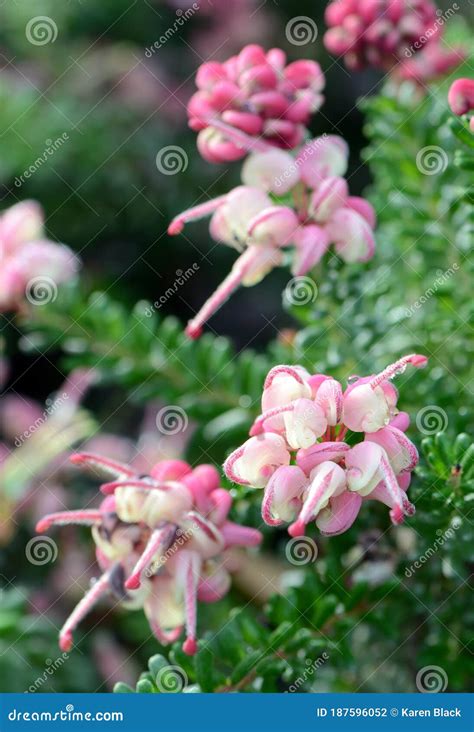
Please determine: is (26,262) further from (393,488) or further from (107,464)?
(393,488)

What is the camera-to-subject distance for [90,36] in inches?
73.0

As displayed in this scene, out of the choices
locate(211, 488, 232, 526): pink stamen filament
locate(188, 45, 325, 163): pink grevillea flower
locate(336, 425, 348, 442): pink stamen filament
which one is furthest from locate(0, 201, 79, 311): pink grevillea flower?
locate(336, 425, 348, 442): pink stamen filament

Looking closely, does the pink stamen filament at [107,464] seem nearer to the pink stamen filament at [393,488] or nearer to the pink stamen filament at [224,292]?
the pink stamen filament at [224,292]

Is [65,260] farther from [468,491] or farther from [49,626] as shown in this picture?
[468,491]

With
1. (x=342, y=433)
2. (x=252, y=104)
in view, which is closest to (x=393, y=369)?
(x=342, y=433)

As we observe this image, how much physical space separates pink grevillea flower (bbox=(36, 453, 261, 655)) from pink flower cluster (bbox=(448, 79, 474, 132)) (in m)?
0.35

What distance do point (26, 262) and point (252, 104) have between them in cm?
45

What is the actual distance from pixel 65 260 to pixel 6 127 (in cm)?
47

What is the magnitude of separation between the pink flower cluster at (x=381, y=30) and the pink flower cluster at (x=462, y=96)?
36 centimetres

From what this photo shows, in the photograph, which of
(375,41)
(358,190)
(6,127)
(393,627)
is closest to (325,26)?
(358,190)

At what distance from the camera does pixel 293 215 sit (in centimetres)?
85

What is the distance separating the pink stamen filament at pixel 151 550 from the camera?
2.41ft

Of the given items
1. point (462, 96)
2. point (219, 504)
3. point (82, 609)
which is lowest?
point (82, 609)

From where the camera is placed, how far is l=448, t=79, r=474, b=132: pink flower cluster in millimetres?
756
